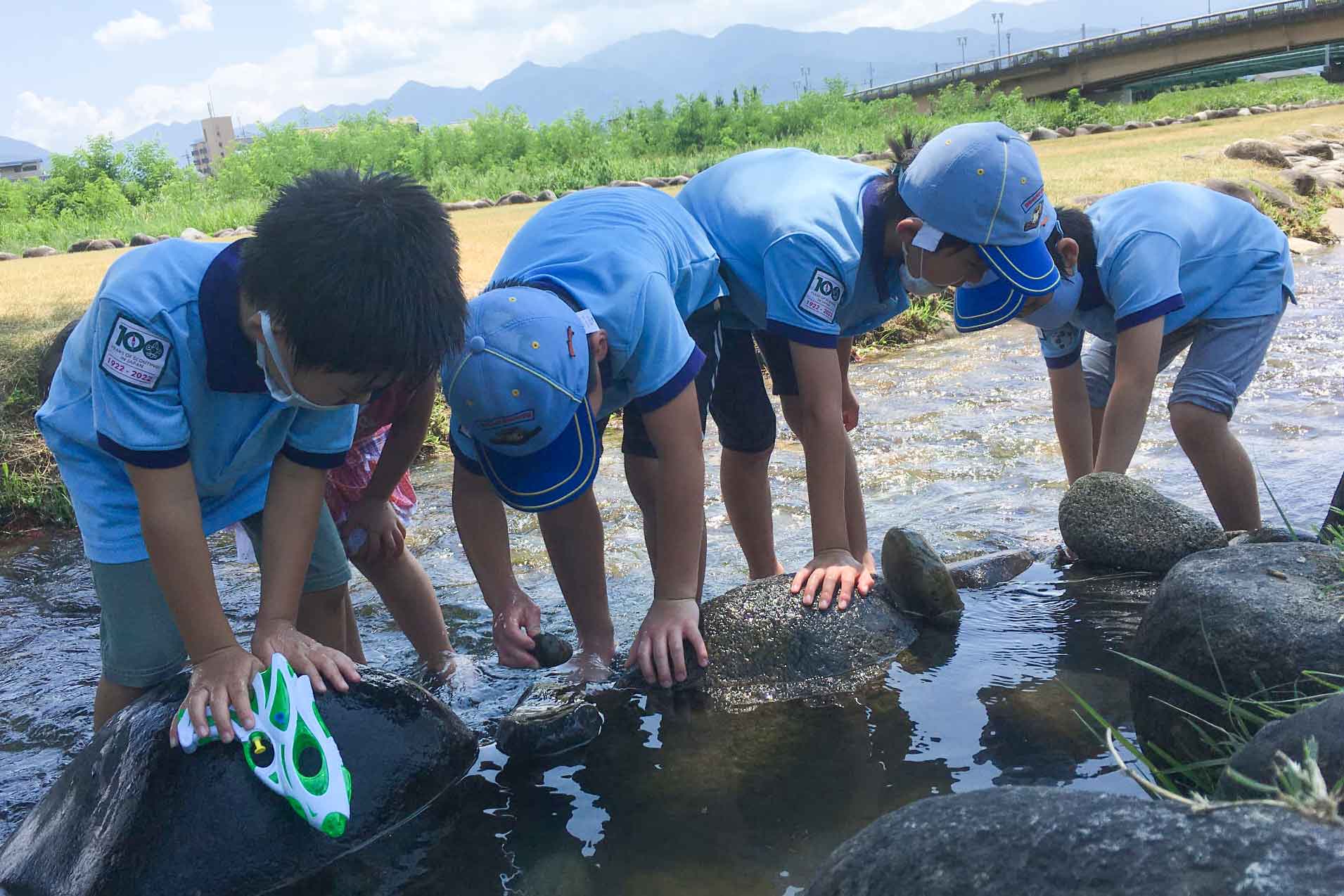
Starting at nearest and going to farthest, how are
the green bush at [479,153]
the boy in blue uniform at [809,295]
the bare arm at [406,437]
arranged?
the bare arm at [406,437] → the boy in blue uniform at [809,295] → the green bush at [479,153]

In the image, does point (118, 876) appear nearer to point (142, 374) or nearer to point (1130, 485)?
point (142, 374)

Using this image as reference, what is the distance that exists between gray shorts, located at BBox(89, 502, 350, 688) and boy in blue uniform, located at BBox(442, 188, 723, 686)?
466mm

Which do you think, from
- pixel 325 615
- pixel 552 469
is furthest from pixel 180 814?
pixel 552 469

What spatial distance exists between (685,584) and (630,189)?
1.16m

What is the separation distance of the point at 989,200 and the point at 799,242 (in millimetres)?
521

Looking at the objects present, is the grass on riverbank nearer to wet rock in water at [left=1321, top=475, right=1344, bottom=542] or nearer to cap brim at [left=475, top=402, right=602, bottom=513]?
cap brim at [left=475, top=402, right=602, bottom=513]

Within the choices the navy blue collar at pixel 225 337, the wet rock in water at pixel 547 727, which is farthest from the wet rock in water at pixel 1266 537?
the navy blue collar at pixel 225 337

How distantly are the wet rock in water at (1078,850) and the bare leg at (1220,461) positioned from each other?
8.66 feet

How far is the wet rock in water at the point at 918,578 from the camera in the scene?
10.6ft

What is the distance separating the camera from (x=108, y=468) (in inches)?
96.2

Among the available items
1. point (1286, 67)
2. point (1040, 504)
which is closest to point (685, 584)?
point (1040, 504)

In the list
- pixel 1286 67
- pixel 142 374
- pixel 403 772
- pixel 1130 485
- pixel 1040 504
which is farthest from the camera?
pixel 1286 67

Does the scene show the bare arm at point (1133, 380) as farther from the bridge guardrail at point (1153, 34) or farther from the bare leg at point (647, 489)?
the bridge guardrail at point (1153, 34)

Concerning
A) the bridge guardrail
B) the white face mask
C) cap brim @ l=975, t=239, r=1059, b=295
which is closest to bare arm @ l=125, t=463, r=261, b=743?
the white face mask
